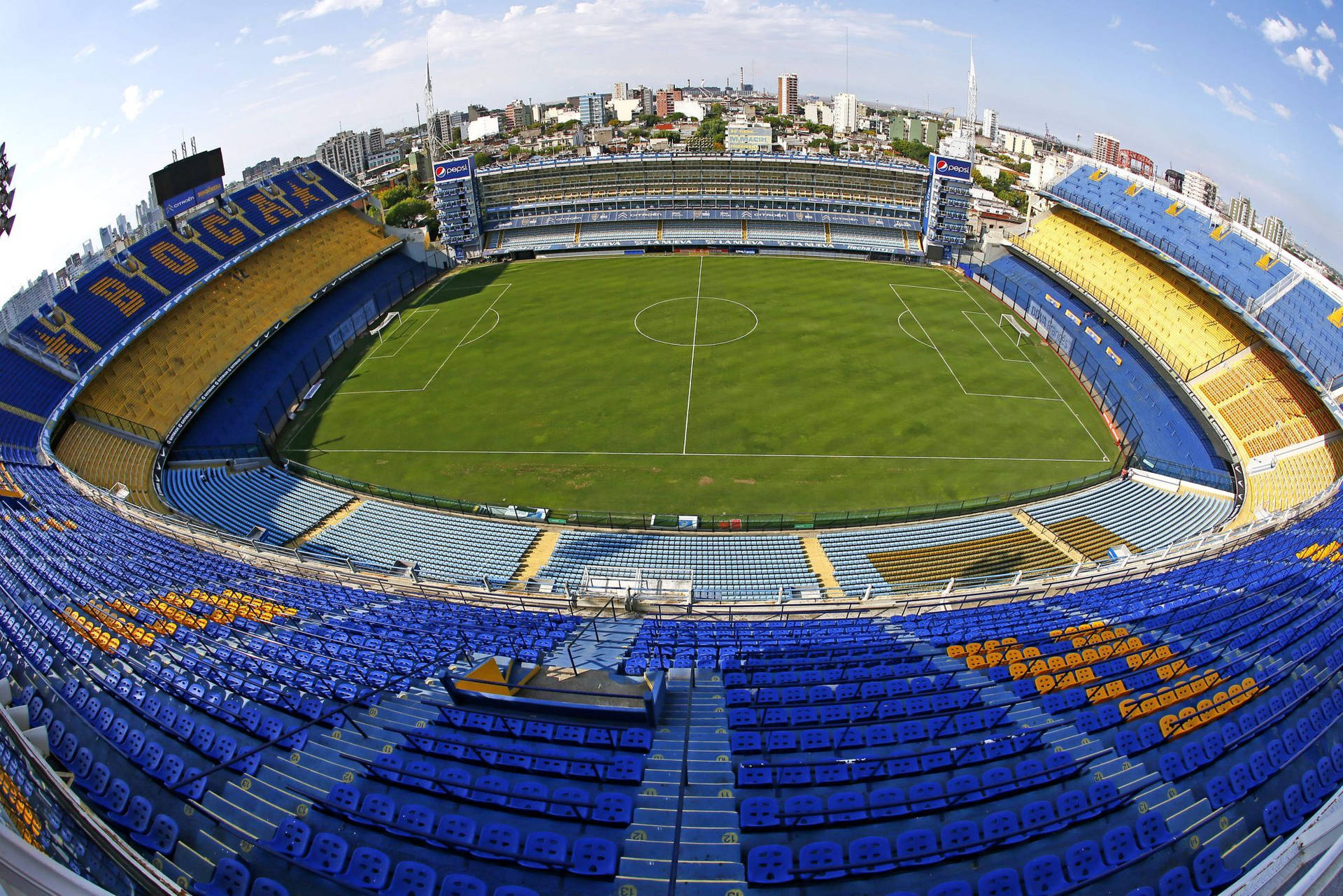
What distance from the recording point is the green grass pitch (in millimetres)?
38062

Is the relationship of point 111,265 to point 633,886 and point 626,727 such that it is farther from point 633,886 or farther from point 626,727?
point 633,886

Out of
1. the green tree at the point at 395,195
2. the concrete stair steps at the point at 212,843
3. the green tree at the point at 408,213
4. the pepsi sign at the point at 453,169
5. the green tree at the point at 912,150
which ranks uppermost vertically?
the green tree at the point at 912,150

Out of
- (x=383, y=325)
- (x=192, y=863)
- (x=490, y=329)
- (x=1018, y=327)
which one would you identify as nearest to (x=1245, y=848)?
(x=192, y=863)

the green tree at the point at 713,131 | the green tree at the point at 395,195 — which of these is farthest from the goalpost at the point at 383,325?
the green tree at the point at 713,131

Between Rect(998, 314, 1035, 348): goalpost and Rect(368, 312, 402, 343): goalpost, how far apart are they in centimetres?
5015

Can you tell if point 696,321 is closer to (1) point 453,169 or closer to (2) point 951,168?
(2) point 951,168

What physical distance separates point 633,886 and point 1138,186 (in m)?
67.2

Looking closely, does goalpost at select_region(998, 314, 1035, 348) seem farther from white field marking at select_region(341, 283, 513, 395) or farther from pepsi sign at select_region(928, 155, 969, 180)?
white field marking at select_region(341, 283, 513, 395)

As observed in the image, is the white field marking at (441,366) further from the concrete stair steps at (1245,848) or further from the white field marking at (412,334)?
the concrete stair steps at (1245,848)

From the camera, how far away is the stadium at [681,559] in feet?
43.8

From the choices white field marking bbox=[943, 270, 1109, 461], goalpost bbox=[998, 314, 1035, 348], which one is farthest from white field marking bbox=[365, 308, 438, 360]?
goalpost bbox=[998, 314, 1035, 348]

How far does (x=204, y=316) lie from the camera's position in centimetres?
5191

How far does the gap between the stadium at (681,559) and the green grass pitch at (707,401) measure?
0.41 metres

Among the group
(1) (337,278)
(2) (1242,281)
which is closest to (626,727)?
(2) (1242,281)
